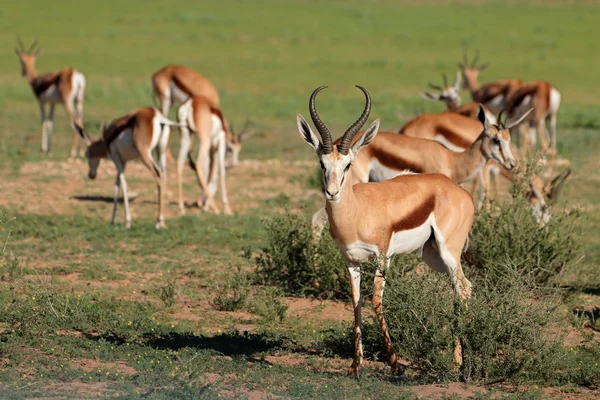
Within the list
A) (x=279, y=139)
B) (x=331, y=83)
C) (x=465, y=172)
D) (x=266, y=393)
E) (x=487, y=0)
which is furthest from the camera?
(x=487, y=0)

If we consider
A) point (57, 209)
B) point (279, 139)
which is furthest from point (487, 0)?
point (57, 209)

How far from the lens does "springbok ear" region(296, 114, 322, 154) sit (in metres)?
5.96

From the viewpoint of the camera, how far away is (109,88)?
83.9ft

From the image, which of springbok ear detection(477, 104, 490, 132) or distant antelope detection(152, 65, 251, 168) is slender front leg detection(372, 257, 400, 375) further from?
distant antelope detection(152, 65, 251, 168)

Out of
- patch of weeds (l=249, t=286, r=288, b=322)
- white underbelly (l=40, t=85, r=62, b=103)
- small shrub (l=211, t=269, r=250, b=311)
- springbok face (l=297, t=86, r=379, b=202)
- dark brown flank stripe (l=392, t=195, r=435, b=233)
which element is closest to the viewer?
springbok face (l=297, t=86, r=379, b=202)

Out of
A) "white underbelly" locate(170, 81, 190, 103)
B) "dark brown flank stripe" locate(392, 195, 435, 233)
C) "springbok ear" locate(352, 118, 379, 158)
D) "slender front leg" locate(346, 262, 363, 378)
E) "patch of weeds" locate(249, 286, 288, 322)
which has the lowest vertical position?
"patch of weeds" locate(249, 286, 288, 322)

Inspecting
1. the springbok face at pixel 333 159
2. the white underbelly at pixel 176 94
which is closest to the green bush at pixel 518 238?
the springbok face at pixel 333 159

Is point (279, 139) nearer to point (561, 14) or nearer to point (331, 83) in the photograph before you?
point (331, 83)

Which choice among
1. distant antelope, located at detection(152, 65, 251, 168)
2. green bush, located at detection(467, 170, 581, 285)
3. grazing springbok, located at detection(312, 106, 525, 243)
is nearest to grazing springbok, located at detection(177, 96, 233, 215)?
distant antelope, located at detection(152, 65, 251, 168)

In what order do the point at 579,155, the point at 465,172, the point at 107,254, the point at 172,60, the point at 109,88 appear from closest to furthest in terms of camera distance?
the point at 465,172 < the point at 107,254 < the point at 579,155 < the point at 109,88 < the point at 172,60

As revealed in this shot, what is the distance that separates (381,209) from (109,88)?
20.4 metres

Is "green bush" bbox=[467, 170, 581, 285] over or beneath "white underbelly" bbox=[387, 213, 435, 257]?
beneath

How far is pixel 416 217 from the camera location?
6.30 m

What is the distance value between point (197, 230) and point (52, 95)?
738cm
